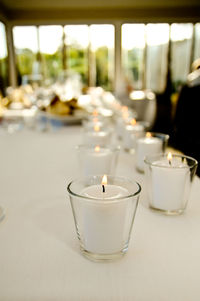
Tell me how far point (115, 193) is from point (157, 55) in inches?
324

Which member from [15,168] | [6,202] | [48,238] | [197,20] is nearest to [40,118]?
[15,168]

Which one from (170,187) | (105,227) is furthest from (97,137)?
(105,227)

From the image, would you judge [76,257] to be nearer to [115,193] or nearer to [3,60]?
[115,193]

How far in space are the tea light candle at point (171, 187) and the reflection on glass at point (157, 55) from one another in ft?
26.1

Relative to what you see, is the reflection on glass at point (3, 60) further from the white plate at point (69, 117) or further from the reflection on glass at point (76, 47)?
the white plate at point (69, 117)

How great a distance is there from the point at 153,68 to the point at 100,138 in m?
7.68

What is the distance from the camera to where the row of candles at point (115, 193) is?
1.36 ft

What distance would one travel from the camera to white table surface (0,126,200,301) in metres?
0.35

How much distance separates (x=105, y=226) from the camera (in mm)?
416

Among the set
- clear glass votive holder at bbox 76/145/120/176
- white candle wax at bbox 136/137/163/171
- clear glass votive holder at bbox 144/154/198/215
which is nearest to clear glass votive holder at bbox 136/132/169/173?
white candle wax at bbox 136/137/163/171

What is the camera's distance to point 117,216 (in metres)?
0.41

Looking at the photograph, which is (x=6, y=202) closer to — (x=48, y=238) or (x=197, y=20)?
(x=48, y=238)

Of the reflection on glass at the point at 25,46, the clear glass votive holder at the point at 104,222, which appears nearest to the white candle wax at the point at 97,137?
the clear glass votive holder at the point at 104,222

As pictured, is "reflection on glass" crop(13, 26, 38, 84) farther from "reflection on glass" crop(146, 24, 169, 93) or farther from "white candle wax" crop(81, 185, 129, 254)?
"white candle wax" crop(81, 185, 129, 254)
